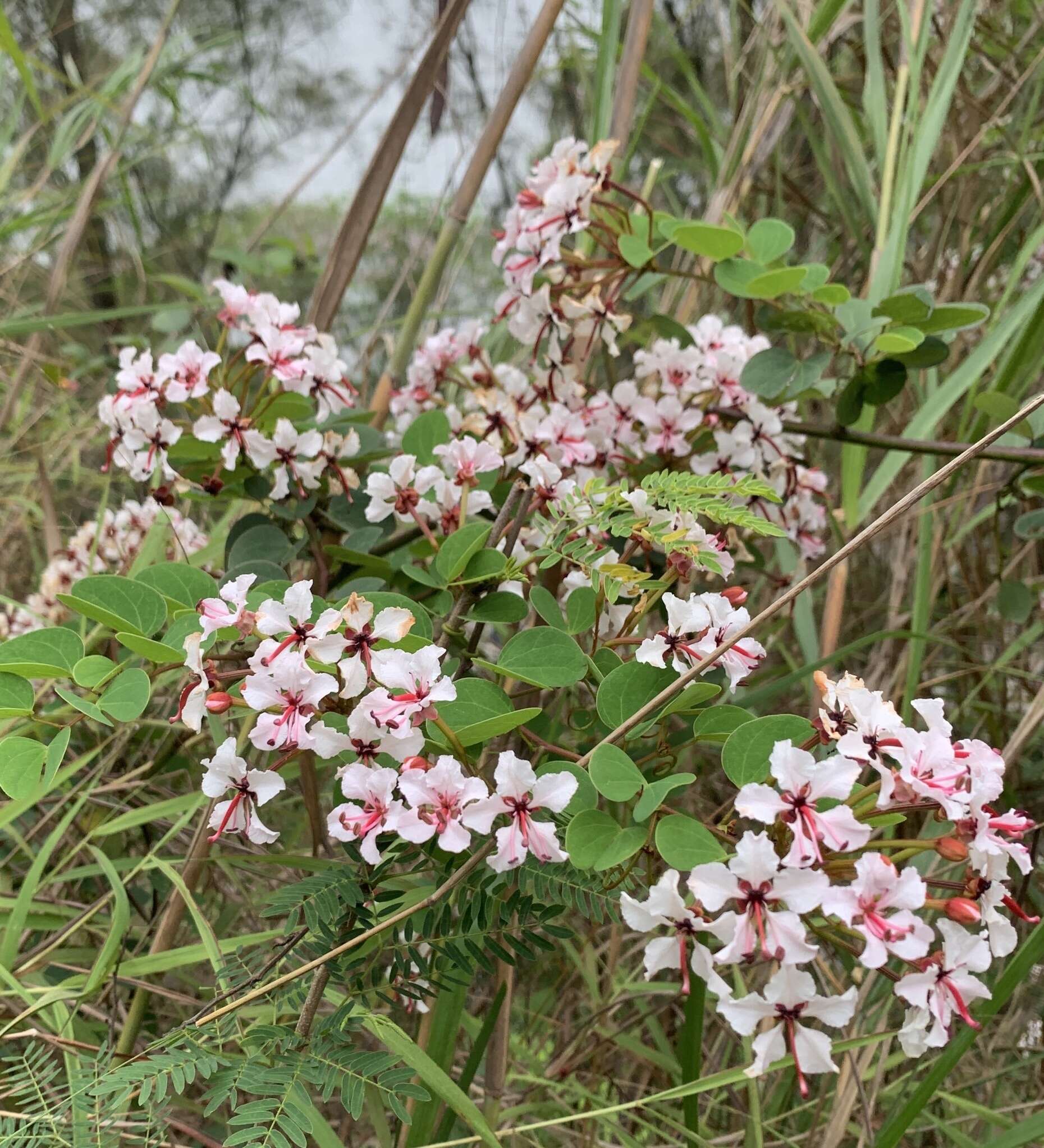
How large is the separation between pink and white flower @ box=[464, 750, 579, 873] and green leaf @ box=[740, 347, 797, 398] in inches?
15.2

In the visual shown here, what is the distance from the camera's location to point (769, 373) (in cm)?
67

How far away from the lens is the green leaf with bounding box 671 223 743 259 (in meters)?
0.63

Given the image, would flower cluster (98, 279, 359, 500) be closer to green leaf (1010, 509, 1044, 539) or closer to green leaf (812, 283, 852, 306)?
green leaf (812, 283, 852, 306)

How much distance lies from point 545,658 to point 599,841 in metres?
0.09

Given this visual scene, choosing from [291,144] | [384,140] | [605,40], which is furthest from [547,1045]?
[291,144]

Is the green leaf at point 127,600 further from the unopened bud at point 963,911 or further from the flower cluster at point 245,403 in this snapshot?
the unopened bud at point 963,911

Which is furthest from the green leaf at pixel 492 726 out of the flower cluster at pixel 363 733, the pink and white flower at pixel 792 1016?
the pink and white flower at pixel 792 1016

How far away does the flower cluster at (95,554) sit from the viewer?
0.84 meters

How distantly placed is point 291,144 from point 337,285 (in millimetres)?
2241

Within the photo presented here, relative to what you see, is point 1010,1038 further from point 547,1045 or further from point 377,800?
point 377,800

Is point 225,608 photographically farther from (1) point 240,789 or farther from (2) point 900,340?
(2) point 900,340

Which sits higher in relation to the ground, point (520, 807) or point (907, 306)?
point (907, 306)

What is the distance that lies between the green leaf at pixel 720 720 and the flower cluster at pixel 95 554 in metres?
0.53

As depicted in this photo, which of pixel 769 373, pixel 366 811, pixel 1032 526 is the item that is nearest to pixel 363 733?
pixel 366 811
